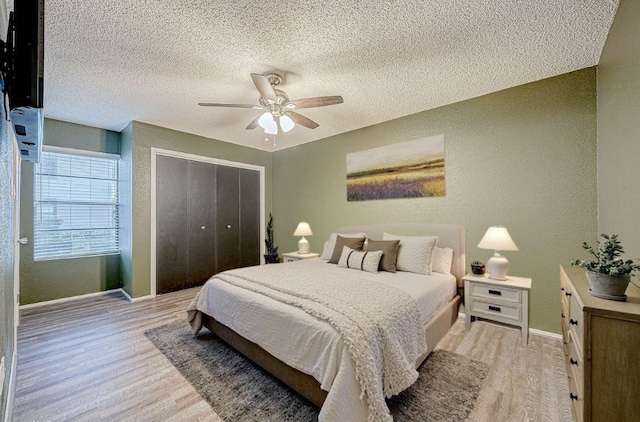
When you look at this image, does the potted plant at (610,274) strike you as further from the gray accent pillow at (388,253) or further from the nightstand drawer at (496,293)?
the gray accent pillow at (388,253)

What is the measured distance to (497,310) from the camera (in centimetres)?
261

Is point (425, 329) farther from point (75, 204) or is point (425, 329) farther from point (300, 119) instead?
point (75, 204)

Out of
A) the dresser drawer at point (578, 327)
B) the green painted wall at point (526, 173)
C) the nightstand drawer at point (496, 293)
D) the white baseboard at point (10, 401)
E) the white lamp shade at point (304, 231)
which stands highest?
the green painted wall at point (526, 173)

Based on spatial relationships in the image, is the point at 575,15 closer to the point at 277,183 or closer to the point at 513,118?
the point at 513,118

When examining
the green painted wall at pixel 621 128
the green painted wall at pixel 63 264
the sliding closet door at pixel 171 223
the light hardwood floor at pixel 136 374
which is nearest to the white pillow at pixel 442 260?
the light hardwood floor at pixel 136 374

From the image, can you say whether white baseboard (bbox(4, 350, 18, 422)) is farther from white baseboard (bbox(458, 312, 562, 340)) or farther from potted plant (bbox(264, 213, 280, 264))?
white baseboard (bbox(458, 312, 562, 340))

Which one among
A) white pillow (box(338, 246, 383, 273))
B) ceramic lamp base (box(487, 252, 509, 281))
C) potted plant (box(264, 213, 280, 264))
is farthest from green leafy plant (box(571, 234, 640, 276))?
potted plant (box(264, 213, 280, 264))

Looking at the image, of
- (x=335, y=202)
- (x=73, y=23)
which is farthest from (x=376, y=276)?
(x=73, y=23)

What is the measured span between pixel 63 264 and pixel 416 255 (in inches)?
190

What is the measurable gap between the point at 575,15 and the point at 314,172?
358 centimetres

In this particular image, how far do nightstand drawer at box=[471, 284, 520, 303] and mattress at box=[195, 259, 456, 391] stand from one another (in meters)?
0.24

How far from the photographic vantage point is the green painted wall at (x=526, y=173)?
2.53 meters

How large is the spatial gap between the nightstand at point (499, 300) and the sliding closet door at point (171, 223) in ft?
13.3

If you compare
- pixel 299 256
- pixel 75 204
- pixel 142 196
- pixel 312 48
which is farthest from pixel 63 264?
pixel 312 48
